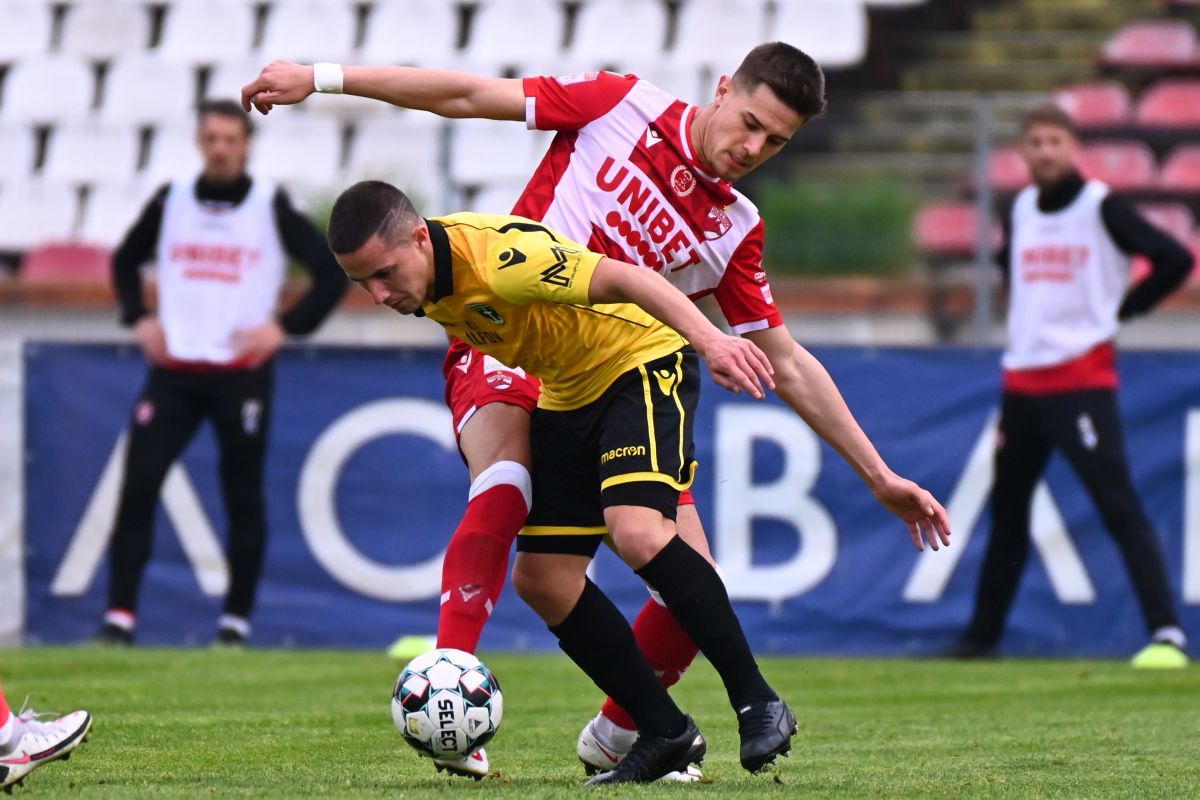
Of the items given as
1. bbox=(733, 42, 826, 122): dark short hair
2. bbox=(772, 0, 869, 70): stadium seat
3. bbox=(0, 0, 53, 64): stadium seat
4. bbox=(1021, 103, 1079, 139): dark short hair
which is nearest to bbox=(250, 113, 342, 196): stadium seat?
bbox=(0, 0, 53, 64): stadium seat

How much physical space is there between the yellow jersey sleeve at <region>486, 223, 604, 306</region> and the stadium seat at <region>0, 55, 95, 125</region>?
11.6m

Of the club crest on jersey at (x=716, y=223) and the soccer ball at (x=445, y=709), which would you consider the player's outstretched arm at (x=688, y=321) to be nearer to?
the club crest on jersey at (x=716, y=223)

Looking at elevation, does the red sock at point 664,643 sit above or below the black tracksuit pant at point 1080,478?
above

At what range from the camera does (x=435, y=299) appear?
15.8ft

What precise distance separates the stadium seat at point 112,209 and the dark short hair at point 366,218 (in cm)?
905

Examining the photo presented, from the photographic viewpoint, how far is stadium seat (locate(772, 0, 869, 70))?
1511 cm

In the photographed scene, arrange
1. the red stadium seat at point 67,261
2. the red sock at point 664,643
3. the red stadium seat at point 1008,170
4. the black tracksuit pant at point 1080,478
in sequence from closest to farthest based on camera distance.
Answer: the red sock at point 664,643, the black tracksuit pant at point 1080,478, the red stadium seat at point 1008,170, the red stadium seat at point 67,261

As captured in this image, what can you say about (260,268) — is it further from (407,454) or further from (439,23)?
(439,23)

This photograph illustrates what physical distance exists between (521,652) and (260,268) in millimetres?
Answer: 2407

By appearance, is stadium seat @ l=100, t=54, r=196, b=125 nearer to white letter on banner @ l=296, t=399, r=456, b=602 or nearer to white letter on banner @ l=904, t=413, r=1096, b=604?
white letter on banner @ l=296, t=399, r=456, b=602

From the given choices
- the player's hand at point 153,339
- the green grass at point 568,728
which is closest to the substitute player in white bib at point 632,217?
the green grass at point 568,728

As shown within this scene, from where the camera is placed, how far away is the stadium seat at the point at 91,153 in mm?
14578

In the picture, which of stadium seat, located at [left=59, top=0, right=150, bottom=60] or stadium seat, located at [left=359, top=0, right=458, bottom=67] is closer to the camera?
stadium seat, located at [left=359, top=0, right=458, bottom=67]

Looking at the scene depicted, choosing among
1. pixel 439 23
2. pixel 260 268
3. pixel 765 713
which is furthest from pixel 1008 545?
pixel 439 23
